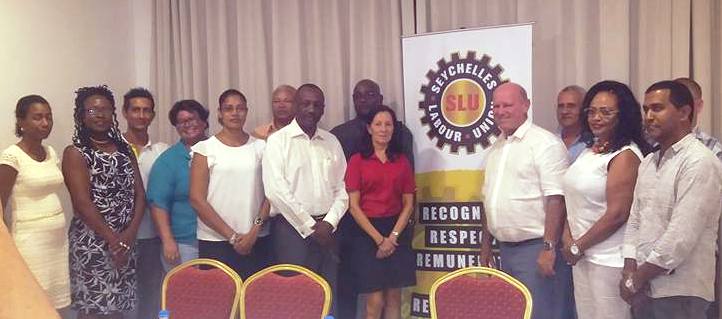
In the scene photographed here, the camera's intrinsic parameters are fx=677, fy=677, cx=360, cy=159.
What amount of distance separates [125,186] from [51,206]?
0.39 m

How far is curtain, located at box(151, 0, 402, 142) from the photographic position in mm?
4695

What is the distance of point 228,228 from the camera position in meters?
3.80

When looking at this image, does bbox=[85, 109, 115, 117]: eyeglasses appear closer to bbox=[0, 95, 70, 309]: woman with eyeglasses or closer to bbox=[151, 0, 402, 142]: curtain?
bbox=[0, 95, 70, 309]: woman with eyeglasses

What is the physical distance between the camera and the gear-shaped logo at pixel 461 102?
13.0 ft

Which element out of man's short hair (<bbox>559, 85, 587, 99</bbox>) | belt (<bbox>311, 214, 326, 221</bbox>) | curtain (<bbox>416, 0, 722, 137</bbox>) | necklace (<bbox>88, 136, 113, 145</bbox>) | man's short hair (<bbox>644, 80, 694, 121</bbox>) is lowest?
belt (<bbox>311, 214, 326, 221</bbox>)

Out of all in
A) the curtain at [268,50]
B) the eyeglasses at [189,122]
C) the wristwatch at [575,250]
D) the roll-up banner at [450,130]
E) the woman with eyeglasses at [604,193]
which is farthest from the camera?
the curtain at [268,50]

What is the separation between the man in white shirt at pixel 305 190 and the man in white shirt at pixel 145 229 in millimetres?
768

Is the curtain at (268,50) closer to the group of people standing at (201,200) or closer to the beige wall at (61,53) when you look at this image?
the beige wall at (61,53)

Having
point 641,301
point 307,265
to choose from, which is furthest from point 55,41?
point 641,301

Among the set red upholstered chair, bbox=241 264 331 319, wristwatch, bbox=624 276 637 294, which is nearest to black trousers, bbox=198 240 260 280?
red upholstered chair, bbox=241 264 331 319

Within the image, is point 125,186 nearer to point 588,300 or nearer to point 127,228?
point 127,228

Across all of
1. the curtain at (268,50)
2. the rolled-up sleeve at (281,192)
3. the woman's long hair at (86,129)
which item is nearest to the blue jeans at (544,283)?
the rolled-up sleeve at (281,192)

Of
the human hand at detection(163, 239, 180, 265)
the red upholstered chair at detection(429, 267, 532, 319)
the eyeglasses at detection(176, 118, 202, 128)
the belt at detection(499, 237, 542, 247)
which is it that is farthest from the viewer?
the eyeglasses at detection(176, 118, 202, 128)

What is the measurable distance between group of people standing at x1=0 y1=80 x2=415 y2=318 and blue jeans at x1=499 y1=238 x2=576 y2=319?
767 millimetres
